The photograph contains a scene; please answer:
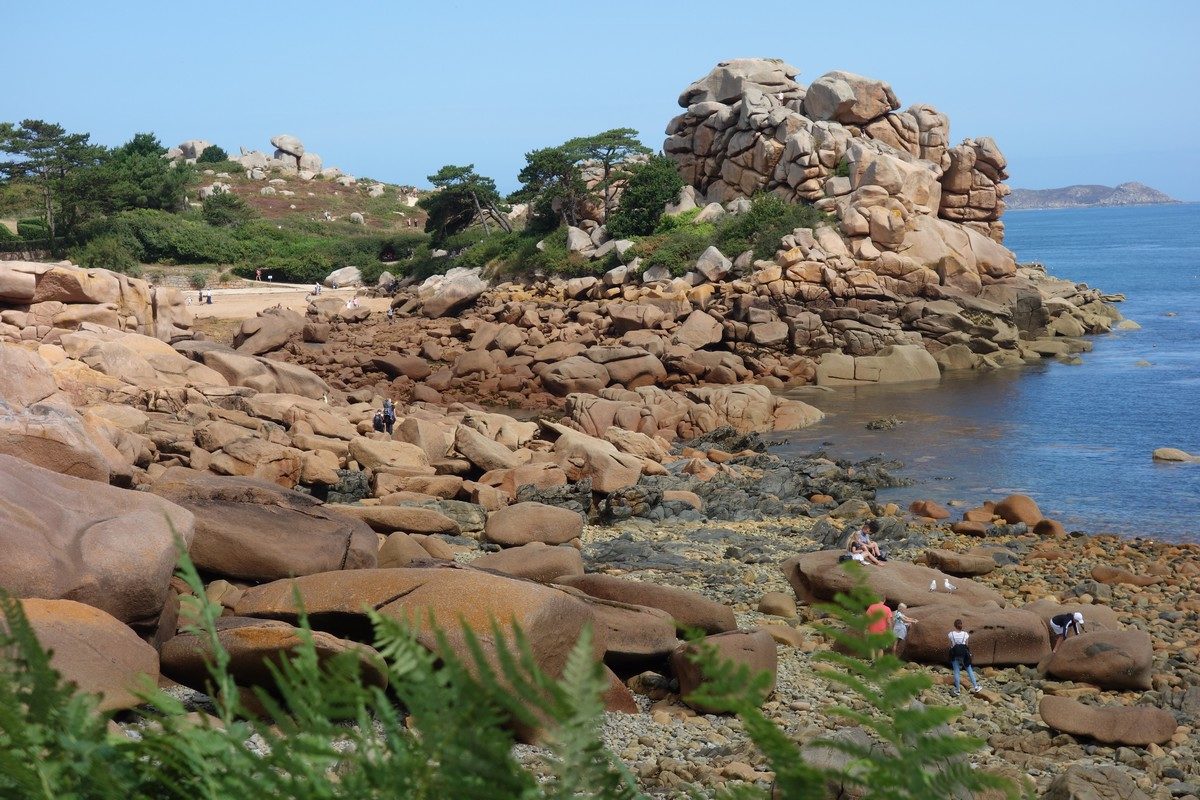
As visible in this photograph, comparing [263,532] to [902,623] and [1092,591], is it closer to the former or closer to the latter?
[902,623]

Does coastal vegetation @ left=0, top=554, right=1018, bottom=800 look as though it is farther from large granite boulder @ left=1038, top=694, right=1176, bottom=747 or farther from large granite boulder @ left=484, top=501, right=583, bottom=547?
large granite boulder @ left=484, top=501, right=583, bottom=547

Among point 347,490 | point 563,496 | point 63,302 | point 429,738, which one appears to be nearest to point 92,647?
point 429,738

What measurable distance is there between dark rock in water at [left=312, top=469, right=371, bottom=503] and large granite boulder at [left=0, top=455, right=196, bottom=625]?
32.3 feet

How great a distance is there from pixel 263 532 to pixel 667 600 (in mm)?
4515

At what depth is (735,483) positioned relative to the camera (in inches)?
933

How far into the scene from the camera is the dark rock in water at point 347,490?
794 inches

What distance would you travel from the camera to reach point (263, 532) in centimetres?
1217

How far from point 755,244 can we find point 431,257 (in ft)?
79.7

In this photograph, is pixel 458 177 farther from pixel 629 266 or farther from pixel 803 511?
pixel 803 511

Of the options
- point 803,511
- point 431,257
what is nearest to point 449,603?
point 803,511

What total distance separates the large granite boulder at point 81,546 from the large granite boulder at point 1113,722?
27.2 feet

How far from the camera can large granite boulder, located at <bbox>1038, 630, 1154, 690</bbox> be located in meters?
12.1

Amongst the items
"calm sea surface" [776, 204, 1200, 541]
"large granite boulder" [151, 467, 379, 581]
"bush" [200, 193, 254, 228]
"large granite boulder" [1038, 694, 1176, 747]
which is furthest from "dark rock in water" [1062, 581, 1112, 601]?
"bush" [200, 193, 254, 228]

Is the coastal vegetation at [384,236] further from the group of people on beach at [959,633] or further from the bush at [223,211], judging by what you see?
the group of people on beach at [959,633]
